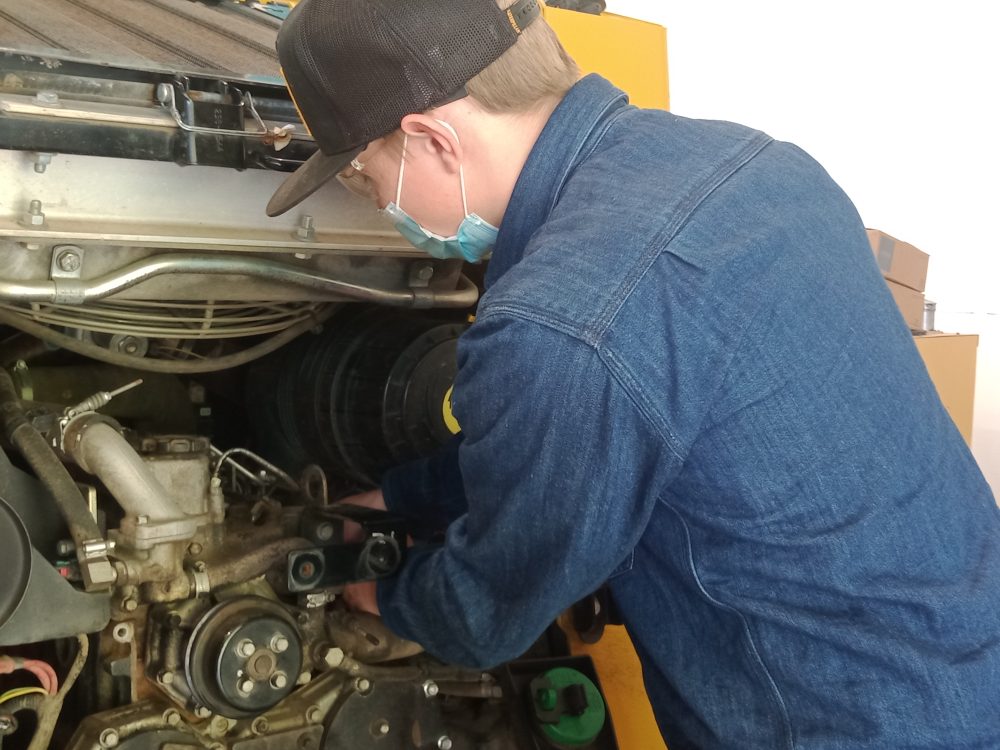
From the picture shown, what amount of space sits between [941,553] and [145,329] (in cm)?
99

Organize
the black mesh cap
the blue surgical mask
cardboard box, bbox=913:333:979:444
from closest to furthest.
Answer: the black mesh cap < the blue surgical mask < cardboard box, bbox=913:333:979:444

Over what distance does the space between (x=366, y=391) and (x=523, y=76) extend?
597 mm

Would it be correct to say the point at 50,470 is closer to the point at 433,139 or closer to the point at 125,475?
the point at 125,475

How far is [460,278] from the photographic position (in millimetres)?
1441

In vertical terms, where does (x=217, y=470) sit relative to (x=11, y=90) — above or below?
below

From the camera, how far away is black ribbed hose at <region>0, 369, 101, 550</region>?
3.47ft

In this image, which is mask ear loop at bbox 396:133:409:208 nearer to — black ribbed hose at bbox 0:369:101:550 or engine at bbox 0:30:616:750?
engine at bbox 0:30:616:750

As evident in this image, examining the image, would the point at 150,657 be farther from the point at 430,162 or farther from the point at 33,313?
the point at 430,162

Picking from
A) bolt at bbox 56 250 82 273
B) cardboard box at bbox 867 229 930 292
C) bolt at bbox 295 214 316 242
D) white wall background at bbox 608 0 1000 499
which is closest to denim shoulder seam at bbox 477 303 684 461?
bolt at bbox 295 214 316 242

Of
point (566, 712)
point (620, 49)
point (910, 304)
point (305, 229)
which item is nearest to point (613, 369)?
point (305, 229)

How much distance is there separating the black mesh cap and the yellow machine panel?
978 mm

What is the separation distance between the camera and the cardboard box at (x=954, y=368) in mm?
2533

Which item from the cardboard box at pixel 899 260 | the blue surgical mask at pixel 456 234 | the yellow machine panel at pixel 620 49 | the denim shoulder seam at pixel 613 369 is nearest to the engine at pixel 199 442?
the blue surgical mask at pixel 456 234

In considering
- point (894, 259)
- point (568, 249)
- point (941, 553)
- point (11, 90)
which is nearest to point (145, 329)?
point (11, 90)
